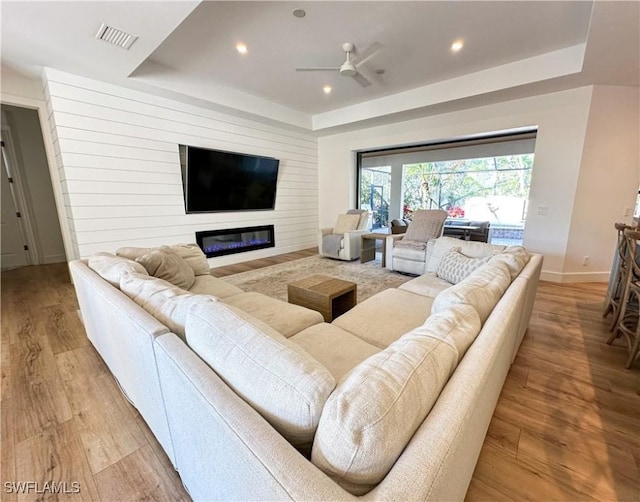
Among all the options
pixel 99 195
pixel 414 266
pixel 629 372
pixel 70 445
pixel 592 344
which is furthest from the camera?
pixel 414 266

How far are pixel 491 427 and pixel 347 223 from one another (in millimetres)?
4214

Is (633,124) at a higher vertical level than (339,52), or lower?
lower

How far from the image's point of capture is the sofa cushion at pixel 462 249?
2.56m

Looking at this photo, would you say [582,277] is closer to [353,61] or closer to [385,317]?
[385,317]

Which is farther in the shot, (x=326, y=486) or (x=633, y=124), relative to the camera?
(x=633, y=124)

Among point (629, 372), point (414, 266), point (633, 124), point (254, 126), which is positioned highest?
point (254, 126)

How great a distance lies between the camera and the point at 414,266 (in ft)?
13.2

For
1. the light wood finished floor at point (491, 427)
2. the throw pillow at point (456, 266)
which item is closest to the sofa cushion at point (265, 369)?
the light wood finished floor at point (491, 427)

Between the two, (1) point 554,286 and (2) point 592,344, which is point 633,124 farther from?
(2) point 592,344

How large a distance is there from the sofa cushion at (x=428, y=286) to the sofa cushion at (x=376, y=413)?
1.54 m

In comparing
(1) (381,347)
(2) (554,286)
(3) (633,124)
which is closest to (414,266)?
(2) (554,286)

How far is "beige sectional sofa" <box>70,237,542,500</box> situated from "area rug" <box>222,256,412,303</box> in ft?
6.74

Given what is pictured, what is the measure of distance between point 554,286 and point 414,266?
189cm

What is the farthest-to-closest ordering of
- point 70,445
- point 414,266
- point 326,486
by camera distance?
point 414,266
point 70,445
point 326,486
